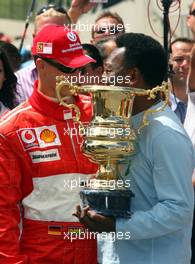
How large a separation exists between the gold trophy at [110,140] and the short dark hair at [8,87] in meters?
1.59

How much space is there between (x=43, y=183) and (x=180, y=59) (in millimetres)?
2455

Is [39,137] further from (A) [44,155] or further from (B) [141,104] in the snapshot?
(B) [141,104]

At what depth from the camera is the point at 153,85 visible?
2.96 metres

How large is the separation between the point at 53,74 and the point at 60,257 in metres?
0.78

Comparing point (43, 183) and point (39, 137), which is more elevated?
point (39, 137)

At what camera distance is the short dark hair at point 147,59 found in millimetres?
2926

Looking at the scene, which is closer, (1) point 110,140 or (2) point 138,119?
(1) point 110,140

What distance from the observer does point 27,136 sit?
3.10 meters

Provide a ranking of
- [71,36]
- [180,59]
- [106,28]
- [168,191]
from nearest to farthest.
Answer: [168,191]
[71,36]
[106,28]
[180,59]

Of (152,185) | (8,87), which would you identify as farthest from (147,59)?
(8,87)

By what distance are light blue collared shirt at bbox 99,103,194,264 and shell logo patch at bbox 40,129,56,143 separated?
38 centimetres

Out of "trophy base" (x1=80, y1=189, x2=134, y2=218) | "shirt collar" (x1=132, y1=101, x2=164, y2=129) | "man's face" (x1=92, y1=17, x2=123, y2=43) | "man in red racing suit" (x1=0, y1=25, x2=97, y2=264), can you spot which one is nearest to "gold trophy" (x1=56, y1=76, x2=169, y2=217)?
"trophy base" (x1=80, y1=189, x2=134, y2=218)

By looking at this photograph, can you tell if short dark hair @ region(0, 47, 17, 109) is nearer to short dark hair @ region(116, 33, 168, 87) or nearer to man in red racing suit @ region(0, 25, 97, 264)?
man in red racing suit @ region(0, 25, 97, 264)

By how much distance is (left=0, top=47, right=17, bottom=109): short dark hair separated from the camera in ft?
14.3
